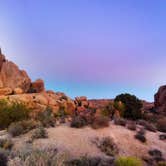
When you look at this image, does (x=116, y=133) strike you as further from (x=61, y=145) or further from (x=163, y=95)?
(x=163, y=95)

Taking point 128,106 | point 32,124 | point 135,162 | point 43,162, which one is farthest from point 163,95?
point 43,162

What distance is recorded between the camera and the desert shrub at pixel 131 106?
158 ft

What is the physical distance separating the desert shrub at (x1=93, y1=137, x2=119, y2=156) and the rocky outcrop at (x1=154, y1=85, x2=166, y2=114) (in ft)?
182

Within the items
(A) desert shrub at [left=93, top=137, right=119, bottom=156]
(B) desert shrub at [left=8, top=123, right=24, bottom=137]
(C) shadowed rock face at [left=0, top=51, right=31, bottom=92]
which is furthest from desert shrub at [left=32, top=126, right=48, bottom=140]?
(C) shadowed rock face at [left=0, top=51, right=31, bottom=92]

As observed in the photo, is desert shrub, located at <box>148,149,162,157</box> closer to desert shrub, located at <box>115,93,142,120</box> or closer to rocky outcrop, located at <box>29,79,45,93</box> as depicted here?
desert shrub, located at <box>115,93,142,120</box>

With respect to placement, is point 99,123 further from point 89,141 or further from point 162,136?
point 162,136

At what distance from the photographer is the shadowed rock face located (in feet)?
222

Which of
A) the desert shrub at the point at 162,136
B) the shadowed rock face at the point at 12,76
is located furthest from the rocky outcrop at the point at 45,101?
the desert shrub at the point at 162,136

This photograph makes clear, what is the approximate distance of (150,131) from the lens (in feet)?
76.7

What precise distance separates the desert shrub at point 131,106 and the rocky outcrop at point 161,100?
21.8 meters

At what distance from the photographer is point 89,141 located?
59.3 feet

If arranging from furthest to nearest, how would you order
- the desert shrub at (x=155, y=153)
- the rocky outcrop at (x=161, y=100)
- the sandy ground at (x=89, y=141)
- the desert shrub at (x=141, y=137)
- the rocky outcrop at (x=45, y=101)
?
the rocky outcrop at (x=161, y=100) < the rocky outcrop at (x=45, y=101) < the desert shrub at (x=141, y=137) < the desert shrub at (x=155, y=153) < the sandy ground at (x=89, y=141)

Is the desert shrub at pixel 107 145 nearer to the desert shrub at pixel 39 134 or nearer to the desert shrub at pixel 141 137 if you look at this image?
the desert shrub at pixel 141 137

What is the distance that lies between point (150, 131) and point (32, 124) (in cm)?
947
